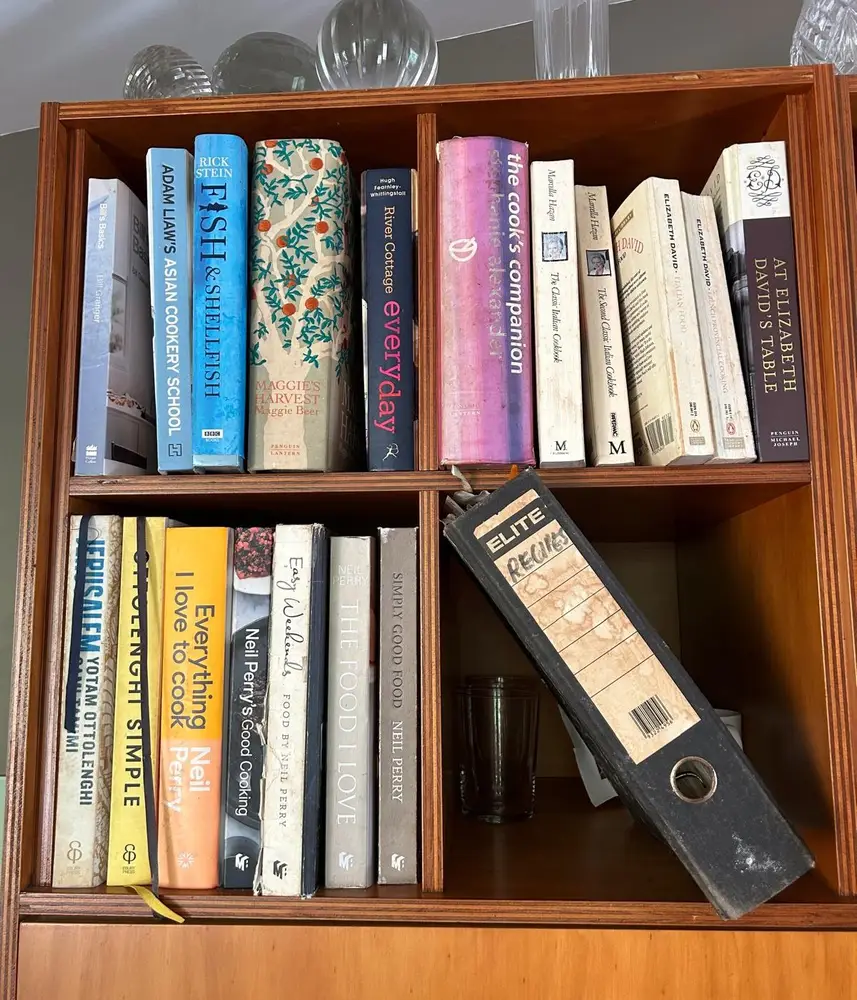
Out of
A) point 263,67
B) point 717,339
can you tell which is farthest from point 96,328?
point 717,339

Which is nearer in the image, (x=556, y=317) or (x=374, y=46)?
(x=556, y=317)

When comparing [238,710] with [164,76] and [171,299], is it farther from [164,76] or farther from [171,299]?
[164,76]

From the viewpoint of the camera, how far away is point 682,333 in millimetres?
777

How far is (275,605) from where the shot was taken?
2.52 feet

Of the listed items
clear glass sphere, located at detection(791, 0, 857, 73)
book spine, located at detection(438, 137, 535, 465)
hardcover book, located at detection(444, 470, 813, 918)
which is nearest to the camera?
hardcover book, located at detection(444, 470, 813, 918)

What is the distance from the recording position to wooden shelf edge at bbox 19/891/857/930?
2.27ft

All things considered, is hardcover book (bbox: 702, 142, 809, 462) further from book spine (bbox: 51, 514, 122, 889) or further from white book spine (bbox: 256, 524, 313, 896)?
book spine (bbox: 51, 514, 122, 889)

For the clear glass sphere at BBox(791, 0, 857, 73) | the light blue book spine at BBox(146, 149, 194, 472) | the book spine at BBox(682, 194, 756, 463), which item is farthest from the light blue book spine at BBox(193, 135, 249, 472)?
the clear glass sphere at BBox(791, 0, 857, 73)

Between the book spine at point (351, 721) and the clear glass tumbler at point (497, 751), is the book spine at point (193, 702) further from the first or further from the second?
the clear glass tumbler at point (497, 751)

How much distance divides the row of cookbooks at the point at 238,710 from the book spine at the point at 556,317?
16cm

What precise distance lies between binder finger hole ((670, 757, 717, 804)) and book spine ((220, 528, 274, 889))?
1.18 feet

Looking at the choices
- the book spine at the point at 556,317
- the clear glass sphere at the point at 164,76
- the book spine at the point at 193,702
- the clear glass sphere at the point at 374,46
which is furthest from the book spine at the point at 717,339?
the clear glass sphere at the point at 164,76

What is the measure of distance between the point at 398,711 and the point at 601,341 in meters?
0.40

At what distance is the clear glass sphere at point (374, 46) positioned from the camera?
0.91 metres
